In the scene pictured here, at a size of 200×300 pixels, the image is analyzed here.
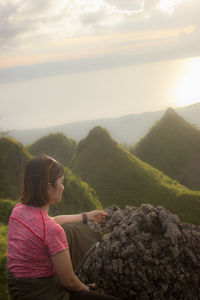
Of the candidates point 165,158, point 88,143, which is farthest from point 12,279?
point 165,158

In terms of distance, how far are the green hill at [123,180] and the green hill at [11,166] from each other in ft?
16.6

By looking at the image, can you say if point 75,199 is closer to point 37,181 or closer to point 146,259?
point 146,259

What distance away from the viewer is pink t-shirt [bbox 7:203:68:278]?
10.7 feet

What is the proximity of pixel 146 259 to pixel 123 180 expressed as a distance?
9.71 meters

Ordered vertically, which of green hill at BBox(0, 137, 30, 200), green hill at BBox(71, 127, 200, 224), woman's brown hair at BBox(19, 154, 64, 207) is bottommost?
green hill at BBox(71, 127, 200, 224)

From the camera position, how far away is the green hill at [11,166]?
39.3ft

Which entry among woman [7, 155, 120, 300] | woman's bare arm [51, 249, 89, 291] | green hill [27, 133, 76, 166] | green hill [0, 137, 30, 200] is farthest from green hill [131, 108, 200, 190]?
woman's bare arm [51, 249, 89, 291]

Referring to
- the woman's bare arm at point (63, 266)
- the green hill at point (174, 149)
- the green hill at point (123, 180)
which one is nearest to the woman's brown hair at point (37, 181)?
the woman's bare arm at point (63, 266)

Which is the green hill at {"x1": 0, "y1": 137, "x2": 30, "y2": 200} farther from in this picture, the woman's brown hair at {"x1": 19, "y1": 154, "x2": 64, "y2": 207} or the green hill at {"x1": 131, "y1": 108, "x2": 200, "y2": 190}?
the green hill at {"x1": 131, "y1": 108, "x2": 200, "y2": 190}

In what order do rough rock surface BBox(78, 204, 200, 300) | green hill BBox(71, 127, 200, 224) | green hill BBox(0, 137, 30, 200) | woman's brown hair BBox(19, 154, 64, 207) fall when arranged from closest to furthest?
woman's brown hair BBox(19, 154, 64, 207) → rough rock surface BBox(78, 204, 200, 300) → green hill BBox(0, 137, 30, 200) → green hill BBox(71, 127, 200, 224)

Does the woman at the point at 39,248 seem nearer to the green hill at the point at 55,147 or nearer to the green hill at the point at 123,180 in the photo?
the green hill at the point at 123,180

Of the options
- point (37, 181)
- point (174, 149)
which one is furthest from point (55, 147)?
point (37, 181)

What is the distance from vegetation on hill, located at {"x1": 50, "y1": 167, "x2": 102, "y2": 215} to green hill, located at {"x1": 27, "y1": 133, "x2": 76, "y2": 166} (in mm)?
19537

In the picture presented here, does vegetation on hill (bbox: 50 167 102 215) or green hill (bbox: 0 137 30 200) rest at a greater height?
green hill (bbox: 0 137 30 200)
